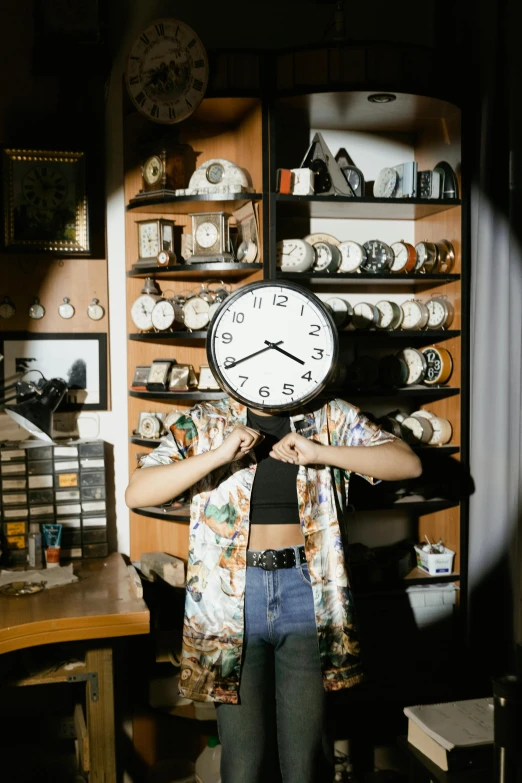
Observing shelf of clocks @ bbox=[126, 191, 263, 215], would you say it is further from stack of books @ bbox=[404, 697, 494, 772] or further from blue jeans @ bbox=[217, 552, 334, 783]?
stack of books @ bbox=[404, 697, 494, 772]

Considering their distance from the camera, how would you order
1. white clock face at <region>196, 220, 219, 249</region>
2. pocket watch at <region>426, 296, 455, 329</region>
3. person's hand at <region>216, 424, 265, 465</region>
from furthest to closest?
pocket watch at <region>426, 296, 455, 329</region> < white clock face at <region>196, 220, 219, 249</region> < person's hand at <region>216, 424, 265, 465</region>

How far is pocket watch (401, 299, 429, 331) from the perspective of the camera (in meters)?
2.90

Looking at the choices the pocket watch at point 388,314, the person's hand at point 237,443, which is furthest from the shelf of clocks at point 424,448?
the person's hand at point 237,443

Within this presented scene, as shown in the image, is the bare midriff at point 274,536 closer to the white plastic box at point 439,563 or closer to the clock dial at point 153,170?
the white plastic box at point 439,563

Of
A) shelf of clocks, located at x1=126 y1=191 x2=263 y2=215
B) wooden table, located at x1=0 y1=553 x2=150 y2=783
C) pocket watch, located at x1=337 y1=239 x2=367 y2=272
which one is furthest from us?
pocket watch, located at x1=337 y1=239 x2=367 y2=272

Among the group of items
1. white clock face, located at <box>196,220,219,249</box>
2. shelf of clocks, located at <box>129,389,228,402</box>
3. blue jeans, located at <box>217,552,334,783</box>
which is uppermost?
white clock face, located at <box>196,220,219,249</box>

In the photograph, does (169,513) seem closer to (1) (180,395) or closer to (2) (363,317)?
(1) (180,395)

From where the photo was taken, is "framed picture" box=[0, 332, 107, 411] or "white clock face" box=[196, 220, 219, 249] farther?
"framed picture" box=[0, 332, 107, 411]

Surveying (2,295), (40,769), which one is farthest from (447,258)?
(40,769)

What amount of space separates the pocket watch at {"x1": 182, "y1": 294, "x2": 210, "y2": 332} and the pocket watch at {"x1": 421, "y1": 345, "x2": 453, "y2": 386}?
2.93ft

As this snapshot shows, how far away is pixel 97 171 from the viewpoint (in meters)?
2.92

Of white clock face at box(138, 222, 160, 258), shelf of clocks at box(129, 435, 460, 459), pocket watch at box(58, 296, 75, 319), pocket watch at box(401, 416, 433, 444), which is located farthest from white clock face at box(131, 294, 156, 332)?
pocket watch at box(401, 416, 433, 444)

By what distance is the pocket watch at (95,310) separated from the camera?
2943 millimetres

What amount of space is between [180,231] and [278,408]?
51.4 inches
